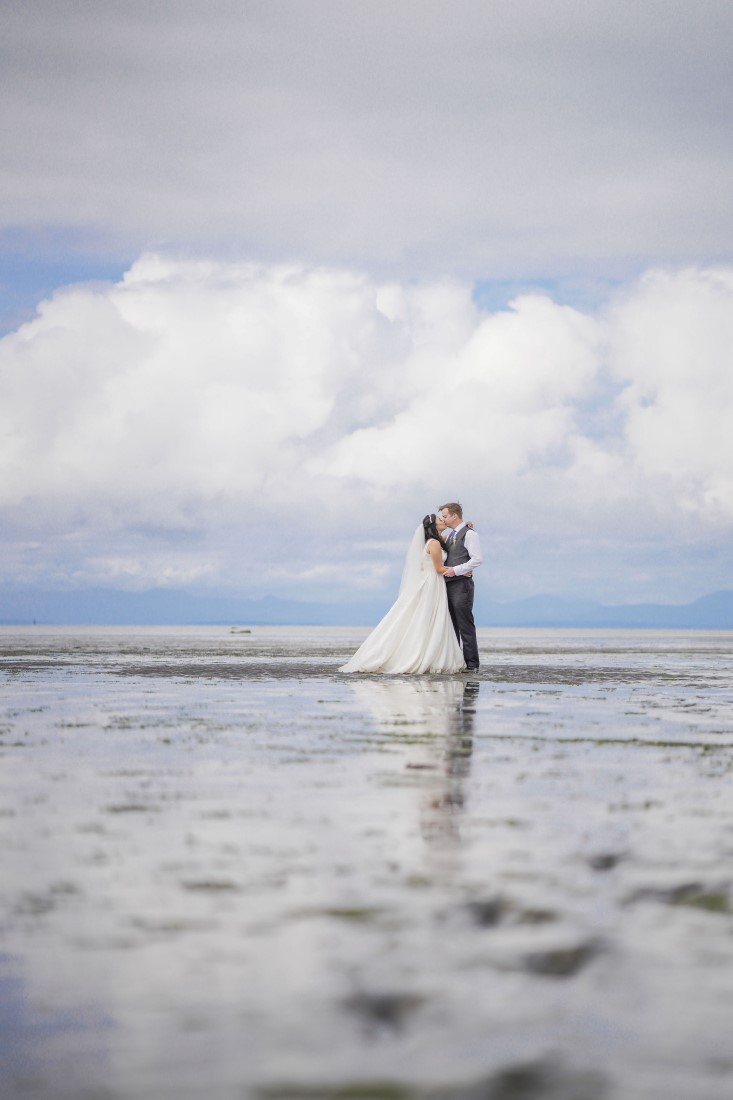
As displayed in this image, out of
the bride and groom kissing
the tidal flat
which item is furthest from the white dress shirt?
the tidal flat

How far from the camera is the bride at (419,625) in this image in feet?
60.5

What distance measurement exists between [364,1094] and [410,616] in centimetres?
1641

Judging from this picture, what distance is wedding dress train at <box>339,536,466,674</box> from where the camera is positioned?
60.5 ft

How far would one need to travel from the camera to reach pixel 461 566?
18328 mm

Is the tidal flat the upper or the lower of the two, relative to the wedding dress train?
lower

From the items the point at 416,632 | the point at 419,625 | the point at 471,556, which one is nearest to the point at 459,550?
the point at 471,556

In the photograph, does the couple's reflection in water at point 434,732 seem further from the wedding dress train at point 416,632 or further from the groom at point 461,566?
the groom at point 461,566

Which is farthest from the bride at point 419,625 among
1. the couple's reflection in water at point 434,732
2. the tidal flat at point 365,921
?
the tidal flat at point 365,921

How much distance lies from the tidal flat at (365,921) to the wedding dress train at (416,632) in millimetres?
10258

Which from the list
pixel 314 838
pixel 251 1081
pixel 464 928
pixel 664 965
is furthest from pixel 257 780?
pixel 251 1081

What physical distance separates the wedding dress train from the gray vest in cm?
37

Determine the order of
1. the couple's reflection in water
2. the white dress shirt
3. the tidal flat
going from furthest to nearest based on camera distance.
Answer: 1. the white dress shirt
2. the couple's reflection in water
3. the tidal flat

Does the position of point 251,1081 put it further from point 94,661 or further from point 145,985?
point 94,661

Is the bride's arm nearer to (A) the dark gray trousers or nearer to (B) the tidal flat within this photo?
(A) the dark gray trousers
